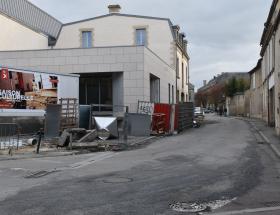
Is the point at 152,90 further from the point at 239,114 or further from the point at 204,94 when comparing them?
the point at 204,94

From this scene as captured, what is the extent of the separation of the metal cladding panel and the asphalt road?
81.3ft

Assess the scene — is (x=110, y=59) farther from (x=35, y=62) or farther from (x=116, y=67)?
(x=35, y=62)

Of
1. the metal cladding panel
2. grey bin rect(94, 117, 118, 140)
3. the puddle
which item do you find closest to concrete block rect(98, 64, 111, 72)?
grey bin rect(94, 117, 118, 140)

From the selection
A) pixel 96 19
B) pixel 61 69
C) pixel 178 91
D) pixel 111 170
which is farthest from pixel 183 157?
pixel 178 91

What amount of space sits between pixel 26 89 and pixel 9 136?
11.9 ft

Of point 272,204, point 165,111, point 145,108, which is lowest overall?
point 272,204

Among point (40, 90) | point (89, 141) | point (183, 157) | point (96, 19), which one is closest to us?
point (183, 157)

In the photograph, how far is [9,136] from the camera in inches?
732

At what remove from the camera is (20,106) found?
21250 mm

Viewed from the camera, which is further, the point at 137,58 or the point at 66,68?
the point at 66,68

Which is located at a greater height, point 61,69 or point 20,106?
point 61,69

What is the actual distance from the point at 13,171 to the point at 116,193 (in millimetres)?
4169

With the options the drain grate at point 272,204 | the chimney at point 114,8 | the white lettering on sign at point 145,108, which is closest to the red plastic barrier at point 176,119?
the white lettering on sign at point 145,108

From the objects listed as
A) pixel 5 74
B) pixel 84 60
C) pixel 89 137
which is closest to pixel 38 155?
pixel 89 137
